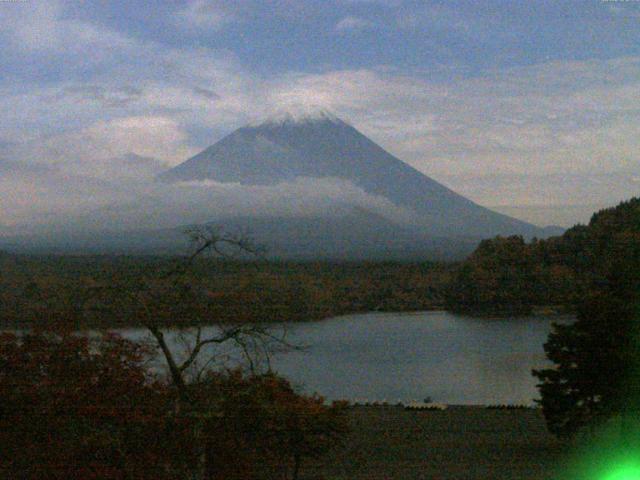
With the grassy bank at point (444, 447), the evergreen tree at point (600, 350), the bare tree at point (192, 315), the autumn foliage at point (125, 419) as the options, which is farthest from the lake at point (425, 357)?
the autumn foliage at point (125, 419)

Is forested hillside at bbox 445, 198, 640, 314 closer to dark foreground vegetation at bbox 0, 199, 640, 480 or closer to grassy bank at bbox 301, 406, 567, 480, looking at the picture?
dark foreground vegetation at bbox 0, 199, 640, 480

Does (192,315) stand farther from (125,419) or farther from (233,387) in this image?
(125,419)

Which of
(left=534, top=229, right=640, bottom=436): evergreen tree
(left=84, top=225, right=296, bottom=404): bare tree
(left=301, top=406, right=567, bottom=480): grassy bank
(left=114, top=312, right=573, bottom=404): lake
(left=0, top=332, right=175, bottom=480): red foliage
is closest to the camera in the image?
(left=0, top=332, right=175, bottom=480): red foliage

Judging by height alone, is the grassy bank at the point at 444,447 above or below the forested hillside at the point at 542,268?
below

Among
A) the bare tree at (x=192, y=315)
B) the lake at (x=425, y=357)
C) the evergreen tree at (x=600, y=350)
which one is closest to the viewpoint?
the bare tree at (x=192, y=315)

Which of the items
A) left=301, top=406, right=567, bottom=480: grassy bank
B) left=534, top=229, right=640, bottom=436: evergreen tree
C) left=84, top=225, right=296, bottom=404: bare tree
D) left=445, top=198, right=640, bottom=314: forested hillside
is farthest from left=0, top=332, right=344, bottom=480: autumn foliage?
left=445, top=198, right=640, bottom=314: forested hillside

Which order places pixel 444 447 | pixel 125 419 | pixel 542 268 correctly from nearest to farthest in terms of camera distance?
1. pixel 125 419
2. pixel 444 447
3. pixel 542 268

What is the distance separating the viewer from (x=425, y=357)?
520cm

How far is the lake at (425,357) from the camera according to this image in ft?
15.1

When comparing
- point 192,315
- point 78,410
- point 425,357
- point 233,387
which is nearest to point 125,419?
point 78,410

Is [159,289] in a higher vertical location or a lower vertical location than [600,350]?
higher

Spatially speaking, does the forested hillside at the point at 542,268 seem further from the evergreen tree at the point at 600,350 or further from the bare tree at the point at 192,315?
the bare tree at the point at 192,315

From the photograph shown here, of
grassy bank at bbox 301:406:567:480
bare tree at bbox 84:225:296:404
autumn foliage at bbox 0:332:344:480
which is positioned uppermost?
bare tree at bbox 84:225:296:404

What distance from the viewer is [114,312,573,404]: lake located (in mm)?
4602
